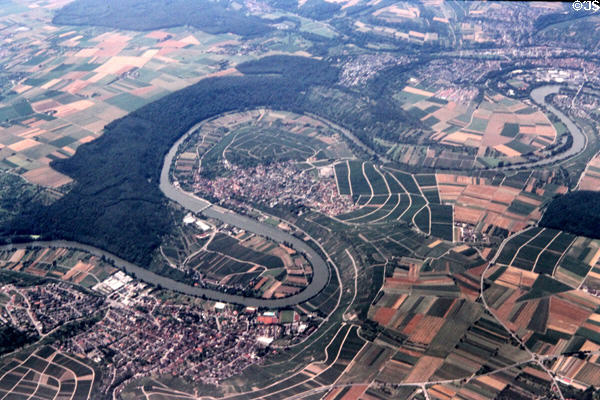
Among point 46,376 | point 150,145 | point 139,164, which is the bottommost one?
point 46,376

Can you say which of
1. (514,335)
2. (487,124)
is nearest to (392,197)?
(514,335)

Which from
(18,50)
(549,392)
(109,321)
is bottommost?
(109,321)

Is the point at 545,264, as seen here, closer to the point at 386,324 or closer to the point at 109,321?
the point at 386,324

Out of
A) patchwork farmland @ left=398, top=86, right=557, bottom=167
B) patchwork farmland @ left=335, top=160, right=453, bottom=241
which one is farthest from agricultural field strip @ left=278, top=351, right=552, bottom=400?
patchwork farmland @ left=398, top=86, right=557, bottom=167

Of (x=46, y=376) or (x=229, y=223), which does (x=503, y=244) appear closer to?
(x=229, y=223)

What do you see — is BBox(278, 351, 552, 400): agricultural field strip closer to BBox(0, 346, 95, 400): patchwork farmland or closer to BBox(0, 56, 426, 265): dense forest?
BBox(0, 346, 95, 400): patchwork farmland

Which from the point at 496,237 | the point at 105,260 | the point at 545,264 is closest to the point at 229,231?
the point at 105,260

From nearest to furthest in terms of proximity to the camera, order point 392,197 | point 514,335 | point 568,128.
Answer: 1. point 514,335
2. point 392,197
3. point 568,128

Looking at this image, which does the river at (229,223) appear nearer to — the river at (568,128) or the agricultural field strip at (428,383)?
the agricultural field strip at (428,383)

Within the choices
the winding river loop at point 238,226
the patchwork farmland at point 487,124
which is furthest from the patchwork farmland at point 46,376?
the patchwork farmland at point 487,124
